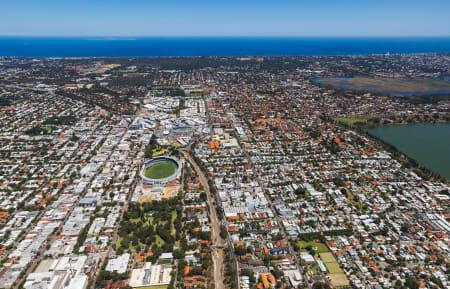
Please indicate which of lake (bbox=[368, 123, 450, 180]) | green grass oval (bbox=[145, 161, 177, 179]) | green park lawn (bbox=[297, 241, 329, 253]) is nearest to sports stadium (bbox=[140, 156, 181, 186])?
green grass oval (bbox=[145, 161, 177, 179])

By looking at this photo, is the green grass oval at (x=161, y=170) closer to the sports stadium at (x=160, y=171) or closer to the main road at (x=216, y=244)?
the sports stadium at (x=160, y=171)

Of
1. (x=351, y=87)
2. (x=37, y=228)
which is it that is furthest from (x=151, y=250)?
(x=351, y=87)

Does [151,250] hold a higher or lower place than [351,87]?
lower

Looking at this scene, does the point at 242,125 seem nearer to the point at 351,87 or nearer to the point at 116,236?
the point at 116,236

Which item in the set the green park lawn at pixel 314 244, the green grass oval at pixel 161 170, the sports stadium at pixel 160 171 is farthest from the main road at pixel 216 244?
the green park lawn at pixel 314 244

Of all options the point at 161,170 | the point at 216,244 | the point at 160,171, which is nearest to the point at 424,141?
the point at 216,244

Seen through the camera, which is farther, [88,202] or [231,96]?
[231,96]

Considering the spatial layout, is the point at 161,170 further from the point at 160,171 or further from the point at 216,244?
the point at 216,244
